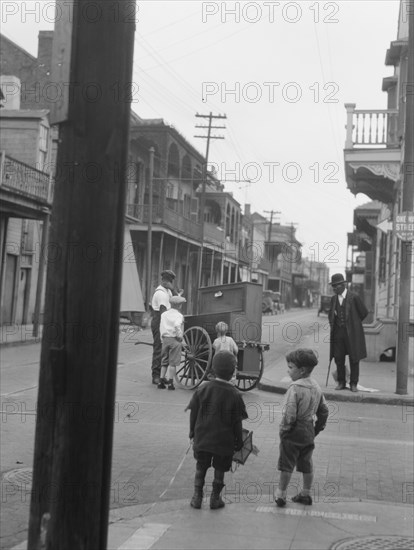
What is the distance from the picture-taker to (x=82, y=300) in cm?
249

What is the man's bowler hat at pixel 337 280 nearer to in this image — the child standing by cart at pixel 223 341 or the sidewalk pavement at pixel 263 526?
the child standing by cart at pixel 223 341

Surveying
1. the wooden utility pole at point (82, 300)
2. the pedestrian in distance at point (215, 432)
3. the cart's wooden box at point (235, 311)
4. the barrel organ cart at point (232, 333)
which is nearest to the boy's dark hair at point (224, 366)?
the pedestrian in distance at point (215, 432)

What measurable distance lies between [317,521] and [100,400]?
2955 mm

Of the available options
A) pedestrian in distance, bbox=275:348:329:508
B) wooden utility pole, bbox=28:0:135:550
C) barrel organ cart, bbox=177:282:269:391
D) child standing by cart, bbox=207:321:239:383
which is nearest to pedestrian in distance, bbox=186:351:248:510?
pedestrian in distance, bbox=275:348:329:508

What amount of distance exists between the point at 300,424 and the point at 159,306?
6.53 metres

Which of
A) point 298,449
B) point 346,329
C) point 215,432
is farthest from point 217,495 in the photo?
point 346,329

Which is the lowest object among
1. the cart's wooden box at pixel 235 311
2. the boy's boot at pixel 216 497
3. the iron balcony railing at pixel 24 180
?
the boy's boot at pixel 216 497

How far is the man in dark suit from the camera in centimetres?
1159

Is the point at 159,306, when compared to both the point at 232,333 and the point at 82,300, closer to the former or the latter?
the point at 232,333

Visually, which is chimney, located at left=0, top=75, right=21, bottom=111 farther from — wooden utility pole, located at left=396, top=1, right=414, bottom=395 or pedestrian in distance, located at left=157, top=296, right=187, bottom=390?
wooden utility pole, located at left=396, top=1, right=414, bottom=395

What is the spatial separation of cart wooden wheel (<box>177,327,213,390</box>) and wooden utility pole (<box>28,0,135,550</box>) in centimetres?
909

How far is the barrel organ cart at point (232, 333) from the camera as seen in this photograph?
1167cm

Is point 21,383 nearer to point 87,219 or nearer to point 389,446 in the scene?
point 389,446

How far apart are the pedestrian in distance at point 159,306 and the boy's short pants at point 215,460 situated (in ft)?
21.2
